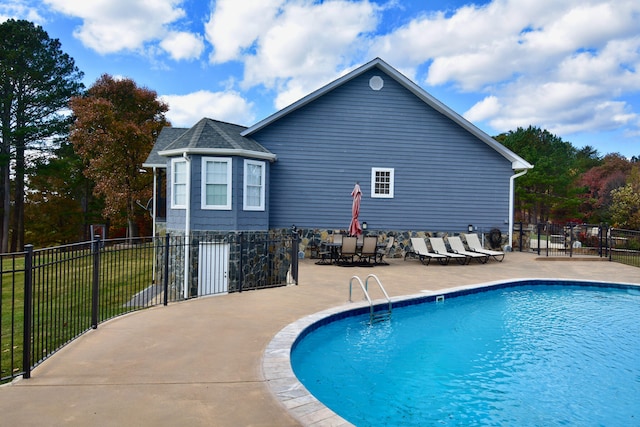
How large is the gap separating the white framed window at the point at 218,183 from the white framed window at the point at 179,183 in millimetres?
776

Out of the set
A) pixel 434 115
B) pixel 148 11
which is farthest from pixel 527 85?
pixel 148 11

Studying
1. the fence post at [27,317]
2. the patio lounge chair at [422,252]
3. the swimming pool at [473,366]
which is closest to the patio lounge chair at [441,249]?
the patio lounge chair at [422,252]

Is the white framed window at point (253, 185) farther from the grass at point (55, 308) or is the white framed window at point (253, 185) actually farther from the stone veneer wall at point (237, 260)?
the grass at point (55, 308)

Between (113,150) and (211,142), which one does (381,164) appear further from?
(113,150)

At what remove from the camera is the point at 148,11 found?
618 inches

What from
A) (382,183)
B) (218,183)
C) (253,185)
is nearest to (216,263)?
(218,183)

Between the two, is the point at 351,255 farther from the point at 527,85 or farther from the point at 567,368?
the point at 527,85

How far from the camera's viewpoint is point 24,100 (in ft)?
89.2

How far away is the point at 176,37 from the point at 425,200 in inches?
557

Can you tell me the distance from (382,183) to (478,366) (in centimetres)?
1168

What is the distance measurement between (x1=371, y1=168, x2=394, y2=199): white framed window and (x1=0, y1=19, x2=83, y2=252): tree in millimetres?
22914

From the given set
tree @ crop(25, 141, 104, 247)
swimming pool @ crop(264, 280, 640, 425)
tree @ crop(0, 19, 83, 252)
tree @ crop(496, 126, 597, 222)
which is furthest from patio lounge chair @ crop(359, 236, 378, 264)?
tree @ crop(496, 126, 597, 222)

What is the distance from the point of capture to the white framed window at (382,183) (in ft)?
56.5

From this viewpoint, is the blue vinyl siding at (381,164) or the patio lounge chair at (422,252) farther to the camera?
the blue vinyl siding at (381,164)
